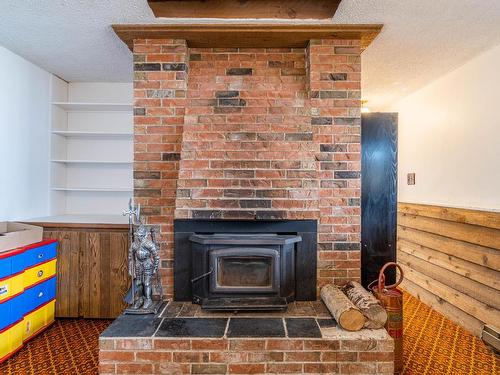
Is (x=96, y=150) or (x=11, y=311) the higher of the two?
(x=96, y=150)

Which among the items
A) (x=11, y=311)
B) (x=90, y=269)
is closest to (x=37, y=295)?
(x=11, y=311)

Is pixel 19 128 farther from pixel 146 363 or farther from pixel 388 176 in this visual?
pixel 388 176

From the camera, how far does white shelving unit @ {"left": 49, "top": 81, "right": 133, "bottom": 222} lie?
380 cm

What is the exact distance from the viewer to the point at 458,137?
10.7ft

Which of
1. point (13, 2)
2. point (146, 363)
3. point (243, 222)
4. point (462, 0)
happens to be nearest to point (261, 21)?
point (462, 0)

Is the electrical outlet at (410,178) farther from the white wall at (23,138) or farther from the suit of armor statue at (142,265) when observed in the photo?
the white wall at (23,138)

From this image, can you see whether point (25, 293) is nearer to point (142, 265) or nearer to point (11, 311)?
point (11, 311)

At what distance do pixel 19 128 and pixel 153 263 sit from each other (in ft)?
6.18

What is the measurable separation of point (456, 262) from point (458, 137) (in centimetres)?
115

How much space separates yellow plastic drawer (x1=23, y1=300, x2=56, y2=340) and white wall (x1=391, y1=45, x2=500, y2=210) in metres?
3.74

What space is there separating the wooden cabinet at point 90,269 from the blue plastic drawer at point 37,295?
4.0 inches

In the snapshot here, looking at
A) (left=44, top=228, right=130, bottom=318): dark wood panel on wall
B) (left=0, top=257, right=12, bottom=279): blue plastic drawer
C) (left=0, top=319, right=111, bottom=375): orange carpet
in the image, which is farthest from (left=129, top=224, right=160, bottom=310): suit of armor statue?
(left=0, top=257, right=12, bottom=279): blue plastic drawer

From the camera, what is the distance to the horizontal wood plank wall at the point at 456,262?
2.73m

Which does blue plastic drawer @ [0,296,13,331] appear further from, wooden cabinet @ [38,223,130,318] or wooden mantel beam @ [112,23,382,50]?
wooden mantel beam @ [112,23,382,50]
